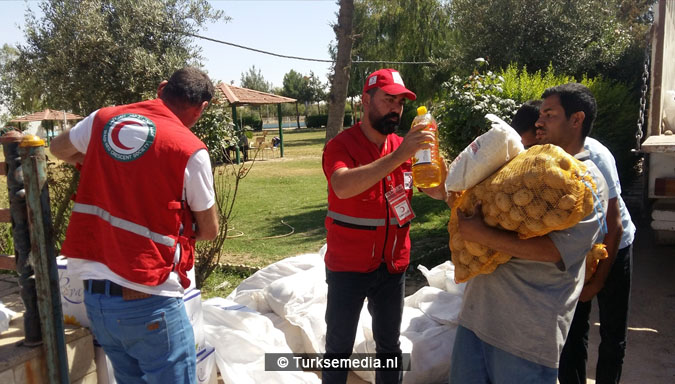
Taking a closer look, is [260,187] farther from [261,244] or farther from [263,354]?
[263,354]

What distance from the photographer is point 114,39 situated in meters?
5.91

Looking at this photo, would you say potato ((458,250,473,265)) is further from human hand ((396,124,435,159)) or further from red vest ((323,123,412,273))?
red vest ((323,123,412,273))

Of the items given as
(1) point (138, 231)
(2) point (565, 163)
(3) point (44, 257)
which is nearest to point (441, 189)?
(2) point (565, 163)

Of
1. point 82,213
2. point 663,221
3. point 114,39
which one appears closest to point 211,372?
point 82,213

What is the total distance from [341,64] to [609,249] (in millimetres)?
4050

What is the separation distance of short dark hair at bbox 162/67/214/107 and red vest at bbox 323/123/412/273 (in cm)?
79

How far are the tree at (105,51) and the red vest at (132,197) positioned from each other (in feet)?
13.6

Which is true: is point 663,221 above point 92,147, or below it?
below

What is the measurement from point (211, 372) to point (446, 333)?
5.76ft

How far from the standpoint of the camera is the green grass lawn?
713 cm

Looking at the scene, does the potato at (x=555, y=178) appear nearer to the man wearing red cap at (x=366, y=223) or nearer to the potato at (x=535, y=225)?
the potato at (x=535, y=225)

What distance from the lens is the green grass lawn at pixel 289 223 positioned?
23.4 feet

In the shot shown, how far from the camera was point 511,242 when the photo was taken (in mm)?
1995

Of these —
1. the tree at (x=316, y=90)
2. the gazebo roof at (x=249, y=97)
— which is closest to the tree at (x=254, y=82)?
the tree at (x=316, y=90)
